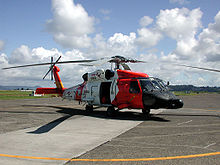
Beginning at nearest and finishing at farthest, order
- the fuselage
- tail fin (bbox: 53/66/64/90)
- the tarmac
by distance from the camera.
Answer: the tarmac → the fuselage → tail fin (bbox: 53/66/64/90)

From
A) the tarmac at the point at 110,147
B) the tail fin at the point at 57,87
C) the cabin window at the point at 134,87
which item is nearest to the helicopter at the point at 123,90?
the cabin window at the point at 134,87

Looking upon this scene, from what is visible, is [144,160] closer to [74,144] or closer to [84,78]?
[74,144]

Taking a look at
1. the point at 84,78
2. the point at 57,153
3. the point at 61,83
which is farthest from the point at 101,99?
the point at 57,153

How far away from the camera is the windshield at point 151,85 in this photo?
13.5 meters

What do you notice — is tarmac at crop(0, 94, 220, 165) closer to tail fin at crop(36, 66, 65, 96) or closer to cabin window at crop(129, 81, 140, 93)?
cabin window at crop(129, 81, 140, 93)

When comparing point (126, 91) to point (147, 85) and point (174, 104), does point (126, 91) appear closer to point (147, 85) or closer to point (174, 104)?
point (147, 85)

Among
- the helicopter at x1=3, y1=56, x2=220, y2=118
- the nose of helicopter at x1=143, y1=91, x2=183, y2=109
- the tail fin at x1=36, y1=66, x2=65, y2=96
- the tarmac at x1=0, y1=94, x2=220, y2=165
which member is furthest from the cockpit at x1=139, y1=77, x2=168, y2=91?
the tail fin at x1=36, y1=66, x2=65, y2=96

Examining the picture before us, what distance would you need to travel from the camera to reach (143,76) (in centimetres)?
1434

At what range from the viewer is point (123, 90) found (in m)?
14.5

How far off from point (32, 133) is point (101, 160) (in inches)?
189

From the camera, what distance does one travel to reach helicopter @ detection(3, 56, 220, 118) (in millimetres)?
12984

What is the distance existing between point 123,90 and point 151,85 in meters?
2.09

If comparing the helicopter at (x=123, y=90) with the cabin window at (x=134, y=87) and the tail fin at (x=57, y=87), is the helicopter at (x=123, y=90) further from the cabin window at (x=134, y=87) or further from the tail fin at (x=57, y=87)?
the tail fin at (x=57, y=87)

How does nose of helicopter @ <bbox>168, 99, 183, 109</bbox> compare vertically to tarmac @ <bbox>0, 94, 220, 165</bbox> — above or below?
above
